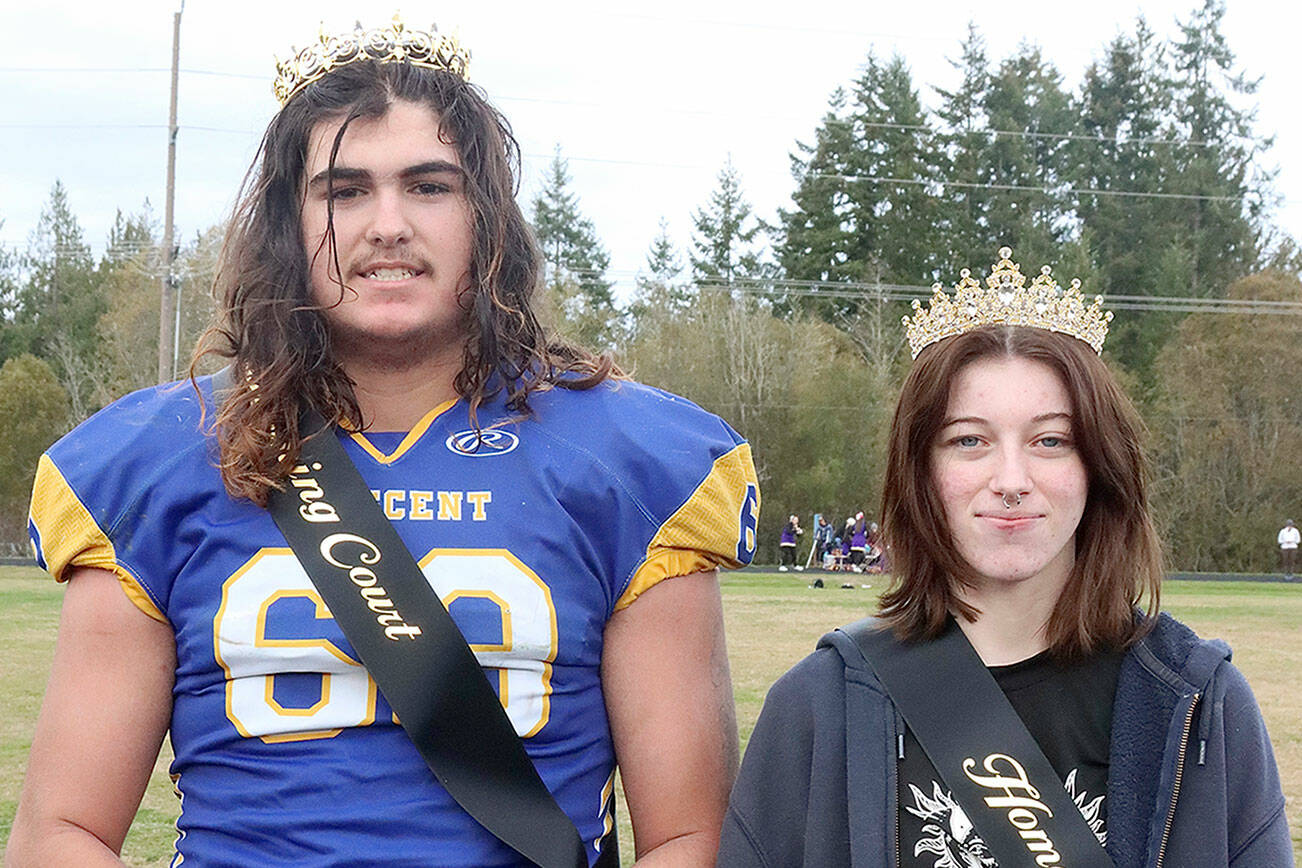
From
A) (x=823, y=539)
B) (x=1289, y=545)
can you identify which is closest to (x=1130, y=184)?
(x=1289, y=545)

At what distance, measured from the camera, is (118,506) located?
9.06ft

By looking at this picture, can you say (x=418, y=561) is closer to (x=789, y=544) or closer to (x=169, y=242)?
(x=169, y=242)

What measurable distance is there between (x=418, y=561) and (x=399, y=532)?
0.21ft

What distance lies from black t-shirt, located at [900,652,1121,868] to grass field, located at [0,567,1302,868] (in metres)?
3.74

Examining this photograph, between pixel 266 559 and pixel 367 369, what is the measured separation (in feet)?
1.44

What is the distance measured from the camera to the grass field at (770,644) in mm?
7457

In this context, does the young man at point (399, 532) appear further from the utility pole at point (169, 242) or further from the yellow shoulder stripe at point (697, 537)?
the utility pole at point (169, 242)

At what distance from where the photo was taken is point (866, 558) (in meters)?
33.1

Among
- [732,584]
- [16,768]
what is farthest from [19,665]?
[732,584]

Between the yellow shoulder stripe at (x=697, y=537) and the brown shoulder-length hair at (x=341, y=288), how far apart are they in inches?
13.6

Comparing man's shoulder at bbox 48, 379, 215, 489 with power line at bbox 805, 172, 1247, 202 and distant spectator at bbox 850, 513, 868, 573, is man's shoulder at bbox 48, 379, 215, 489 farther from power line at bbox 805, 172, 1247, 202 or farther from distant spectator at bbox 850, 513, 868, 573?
power line at bbox 805, 172, 1247, 202

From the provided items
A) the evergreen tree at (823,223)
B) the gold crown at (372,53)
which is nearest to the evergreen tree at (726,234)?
the evergreen tree at (823,223)

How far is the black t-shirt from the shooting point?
8.43 ft

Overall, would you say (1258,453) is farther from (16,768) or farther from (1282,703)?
(16,768)
